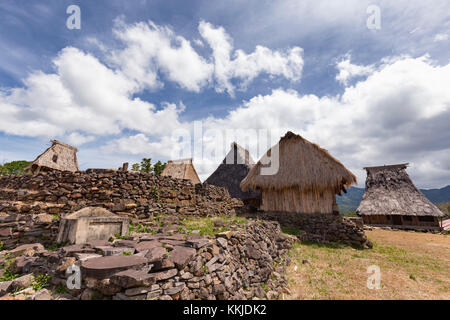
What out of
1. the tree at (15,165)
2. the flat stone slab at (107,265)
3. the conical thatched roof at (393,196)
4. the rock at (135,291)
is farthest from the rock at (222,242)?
the tree at (15,165)

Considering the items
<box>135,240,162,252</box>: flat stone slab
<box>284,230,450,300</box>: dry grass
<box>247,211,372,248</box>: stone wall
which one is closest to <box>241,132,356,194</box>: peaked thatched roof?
<box>247,211,372,248</box>: stone wall

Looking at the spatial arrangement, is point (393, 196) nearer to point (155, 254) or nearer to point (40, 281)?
point (155, 254)

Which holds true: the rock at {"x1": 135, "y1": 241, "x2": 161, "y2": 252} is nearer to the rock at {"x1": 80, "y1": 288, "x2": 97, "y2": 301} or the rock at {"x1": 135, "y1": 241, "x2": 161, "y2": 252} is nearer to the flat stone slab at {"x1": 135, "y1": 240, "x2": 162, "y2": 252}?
the flat stone slab at {"x1": 135, "y1": 240, "x2": 162, "y2": 252}

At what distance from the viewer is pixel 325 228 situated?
11.6 metres

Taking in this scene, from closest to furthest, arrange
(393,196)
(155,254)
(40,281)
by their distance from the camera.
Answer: (40,281), (155,254), (393,196)

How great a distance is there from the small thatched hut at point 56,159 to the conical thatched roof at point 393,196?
2709 cm

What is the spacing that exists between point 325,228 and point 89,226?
1185 cm

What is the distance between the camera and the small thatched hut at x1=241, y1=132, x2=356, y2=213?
12.1 meters

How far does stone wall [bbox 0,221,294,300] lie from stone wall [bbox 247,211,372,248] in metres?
6.59

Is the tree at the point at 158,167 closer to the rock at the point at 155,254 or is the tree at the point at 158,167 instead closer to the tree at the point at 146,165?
the tree at the point at 146,165

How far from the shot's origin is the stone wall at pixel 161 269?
3.07 metres

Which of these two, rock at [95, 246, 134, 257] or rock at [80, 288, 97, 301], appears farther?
rock at [95, 246, 134, 257]

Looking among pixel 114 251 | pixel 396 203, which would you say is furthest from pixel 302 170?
pixel 396 203

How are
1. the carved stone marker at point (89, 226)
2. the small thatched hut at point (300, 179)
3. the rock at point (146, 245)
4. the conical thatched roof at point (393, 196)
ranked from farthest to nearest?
1. the conical thatched roof at point (393, 196)
2. the small thatched hut at point (300, 179)
3. the carved stone marker at point (89, 226)
4. the rock at point (146, 245)
